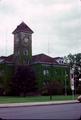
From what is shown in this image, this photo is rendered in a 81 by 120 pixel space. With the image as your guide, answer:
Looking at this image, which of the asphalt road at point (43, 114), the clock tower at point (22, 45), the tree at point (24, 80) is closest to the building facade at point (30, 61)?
the clock tower at point (22, 45)

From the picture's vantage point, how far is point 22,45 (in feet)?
290

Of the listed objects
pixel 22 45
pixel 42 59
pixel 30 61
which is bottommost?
pixel 30 61

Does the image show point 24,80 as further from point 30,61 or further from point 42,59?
point 42,59

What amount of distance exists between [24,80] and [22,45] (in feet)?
45.4

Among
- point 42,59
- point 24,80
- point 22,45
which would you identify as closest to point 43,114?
point 24,80

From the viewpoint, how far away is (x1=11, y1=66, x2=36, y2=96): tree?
77125 millimetres

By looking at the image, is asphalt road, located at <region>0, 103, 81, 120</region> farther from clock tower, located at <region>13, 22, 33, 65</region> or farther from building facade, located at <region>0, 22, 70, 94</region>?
clock tower, located at <region>13, 22, 33, 65</region>

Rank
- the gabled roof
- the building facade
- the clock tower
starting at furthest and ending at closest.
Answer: the gabled roof
the clock tower
the building facade

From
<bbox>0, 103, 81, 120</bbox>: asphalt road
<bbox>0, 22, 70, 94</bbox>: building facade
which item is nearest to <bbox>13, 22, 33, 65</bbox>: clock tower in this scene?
<bbox>0, 22, 70, 94</bbox>: building facade

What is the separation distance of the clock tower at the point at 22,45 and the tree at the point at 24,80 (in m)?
7.90

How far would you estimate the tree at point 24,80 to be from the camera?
77125 millimetres

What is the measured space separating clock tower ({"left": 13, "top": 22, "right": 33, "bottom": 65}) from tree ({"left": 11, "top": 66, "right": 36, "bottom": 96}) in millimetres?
7899

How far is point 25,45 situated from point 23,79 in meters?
13.9

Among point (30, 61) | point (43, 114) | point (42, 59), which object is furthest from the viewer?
point (42, 59)
